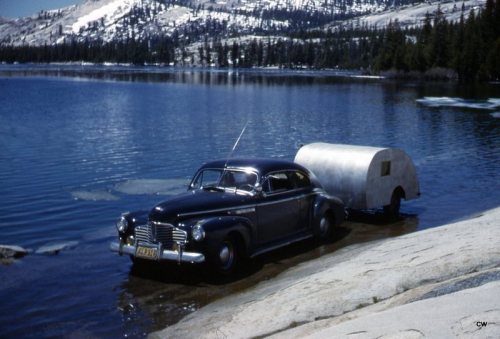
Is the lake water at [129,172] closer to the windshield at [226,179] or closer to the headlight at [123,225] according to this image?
the headlight at [123,225]

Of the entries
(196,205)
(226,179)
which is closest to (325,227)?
(226,179)

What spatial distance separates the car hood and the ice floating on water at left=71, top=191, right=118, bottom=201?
8.30 metres

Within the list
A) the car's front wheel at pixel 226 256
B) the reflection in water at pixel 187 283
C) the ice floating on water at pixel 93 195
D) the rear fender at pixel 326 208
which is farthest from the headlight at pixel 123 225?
the ice floating on water at pixel 93 195

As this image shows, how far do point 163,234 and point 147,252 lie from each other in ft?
1.53

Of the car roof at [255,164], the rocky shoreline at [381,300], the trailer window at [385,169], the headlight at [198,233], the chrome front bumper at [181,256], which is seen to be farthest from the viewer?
the trailer window at [385,169]

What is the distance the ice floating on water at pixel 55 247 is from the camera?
1507 centimetres

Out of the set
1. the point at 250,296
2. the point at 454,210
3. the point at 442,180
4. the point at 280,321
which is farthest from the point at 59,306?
the point at 442,180

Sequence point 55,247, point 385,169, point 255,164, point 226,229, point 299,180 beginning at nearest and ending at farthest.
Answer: point 226,229 → point 255,164 → point 55,247 → point 299,180 → point 385,169

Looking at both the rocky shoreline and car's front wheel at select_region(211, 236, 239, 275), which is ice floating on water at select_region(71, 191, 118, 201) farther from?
the rocky shoreline

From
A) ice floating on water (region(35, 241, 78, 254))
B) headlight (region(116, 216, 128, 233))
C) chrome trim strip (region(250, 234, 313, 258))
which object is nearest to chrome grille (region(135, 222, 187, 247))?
headlight (region(116, 216, 128, 233))

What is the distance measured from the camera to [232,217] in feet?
42.9

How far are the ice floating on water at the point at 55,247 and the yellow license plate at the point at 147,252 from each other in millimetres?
3325

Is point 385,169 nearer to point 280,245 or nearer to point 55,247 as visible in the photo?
point 280,245

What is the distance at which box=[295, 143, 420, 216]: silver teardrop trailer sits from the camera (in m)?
18.4
